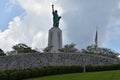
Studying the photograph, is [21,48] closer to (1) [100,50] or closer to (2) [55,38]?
(2) [55,38]

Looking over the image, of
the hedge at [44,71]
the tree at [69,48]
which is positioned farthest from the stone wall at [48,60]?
the tree at [69,48]

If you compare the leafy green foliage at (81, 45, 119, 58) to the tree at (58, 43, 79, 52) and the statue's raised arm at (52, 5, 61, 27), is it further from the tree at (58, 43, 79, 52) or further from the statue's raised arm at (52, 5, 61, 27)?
the statue's raised arm at (52, 5, 61, 27)

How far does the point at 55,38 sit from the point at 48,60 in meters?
15.6

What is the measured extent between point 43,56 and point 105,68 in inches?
259

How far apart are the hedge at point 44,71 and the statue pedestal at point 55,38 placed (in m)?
17.5

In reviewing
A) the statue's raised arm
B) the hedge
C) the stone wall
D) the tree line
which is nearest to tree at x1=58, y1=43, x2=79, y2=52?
the tree line

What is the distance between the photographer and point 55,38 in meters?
54.7

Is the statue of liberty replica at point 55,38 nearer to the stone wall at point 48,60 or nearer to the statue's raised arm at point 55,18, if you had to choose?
the statue's raised arm at point 55,18

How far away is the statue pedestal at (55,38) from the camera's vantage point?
54125 mm

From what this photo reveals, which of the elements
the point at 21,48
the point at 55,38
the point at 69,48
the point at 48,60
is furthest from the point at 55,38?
the point at 48,60

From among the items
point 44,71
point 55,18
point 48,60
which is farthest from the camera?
point 55,18

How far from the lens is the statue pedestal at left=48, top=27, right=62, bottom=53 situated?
54.1 m

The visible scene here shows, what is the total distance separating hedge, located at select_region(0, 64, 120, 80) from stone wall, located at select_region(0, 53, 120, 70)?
6.75 feet

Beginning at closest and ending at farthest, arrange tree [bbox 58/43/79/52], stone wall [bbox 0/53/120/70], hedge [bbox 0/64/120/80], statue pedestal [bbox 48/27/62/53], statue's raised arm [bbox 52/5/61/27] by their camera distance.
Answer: hedge [bbox 0/64/120/80]
stone wall [bbox 0/53/120/70]
tree [bbox 58/43/79/52]
statue pedestal [bbox 48/27/62/53]
statue's raised arm [bbox 52/5/61/27]
